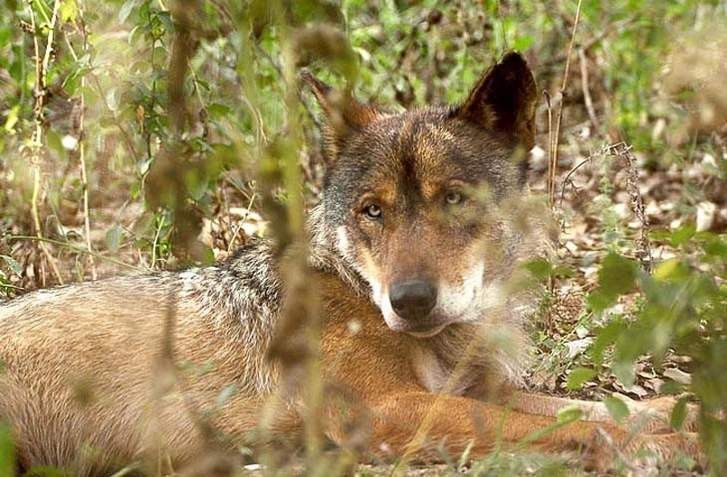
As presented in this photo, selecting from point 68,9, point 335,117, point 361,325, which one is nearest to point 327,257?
point 361,325

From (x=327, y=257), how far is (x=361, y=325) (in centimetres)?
51

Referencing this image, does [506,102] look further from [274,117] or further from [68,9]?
[274,117]

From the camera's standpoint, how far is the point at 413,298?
4.41 meters

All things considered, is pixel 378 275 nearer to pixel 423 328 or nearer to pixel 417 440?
pixel 423 328

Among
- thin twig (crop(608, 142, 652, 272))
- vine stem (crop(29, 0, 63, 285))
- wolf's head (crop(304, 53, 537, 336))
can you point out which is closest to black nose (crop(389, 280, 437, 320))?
wolf's head (crop(304, 53, 537, 336))

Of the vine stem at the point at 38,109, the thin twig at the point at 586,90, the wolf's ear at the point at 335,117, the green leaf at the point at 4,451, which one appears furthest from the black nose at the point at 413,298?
the thin twig at the point at 586,90

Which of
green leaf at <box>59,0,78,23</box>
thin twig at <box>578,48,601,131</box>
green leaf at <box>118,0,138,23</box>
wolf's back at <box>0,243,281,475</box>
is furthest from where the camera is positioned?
thin twig at <box>578,48,601,131</box>

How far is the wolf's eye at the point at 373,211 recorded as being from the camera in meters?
4.91

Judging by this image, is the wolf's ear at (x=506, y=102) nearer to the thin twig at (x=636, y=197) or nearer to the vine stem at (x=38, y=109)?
the thin twig at (x=636, y=197)

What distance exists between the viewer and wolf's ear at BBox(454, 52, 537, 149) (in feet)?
16.1

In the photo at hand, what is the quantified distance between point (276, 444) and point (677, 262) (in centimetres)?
216

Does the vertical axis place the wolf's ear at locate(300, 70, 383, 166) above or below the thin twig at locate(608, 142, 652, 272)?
above

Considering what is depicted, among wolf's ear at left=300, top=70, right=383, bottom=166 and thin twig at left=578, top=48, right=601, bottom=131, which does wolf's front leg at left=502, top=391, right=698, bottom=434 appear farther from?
thin twig at left=578, top=48, right=601, bottom=131

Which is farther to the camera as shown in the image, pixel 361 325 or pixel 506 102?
pixel 506 102
